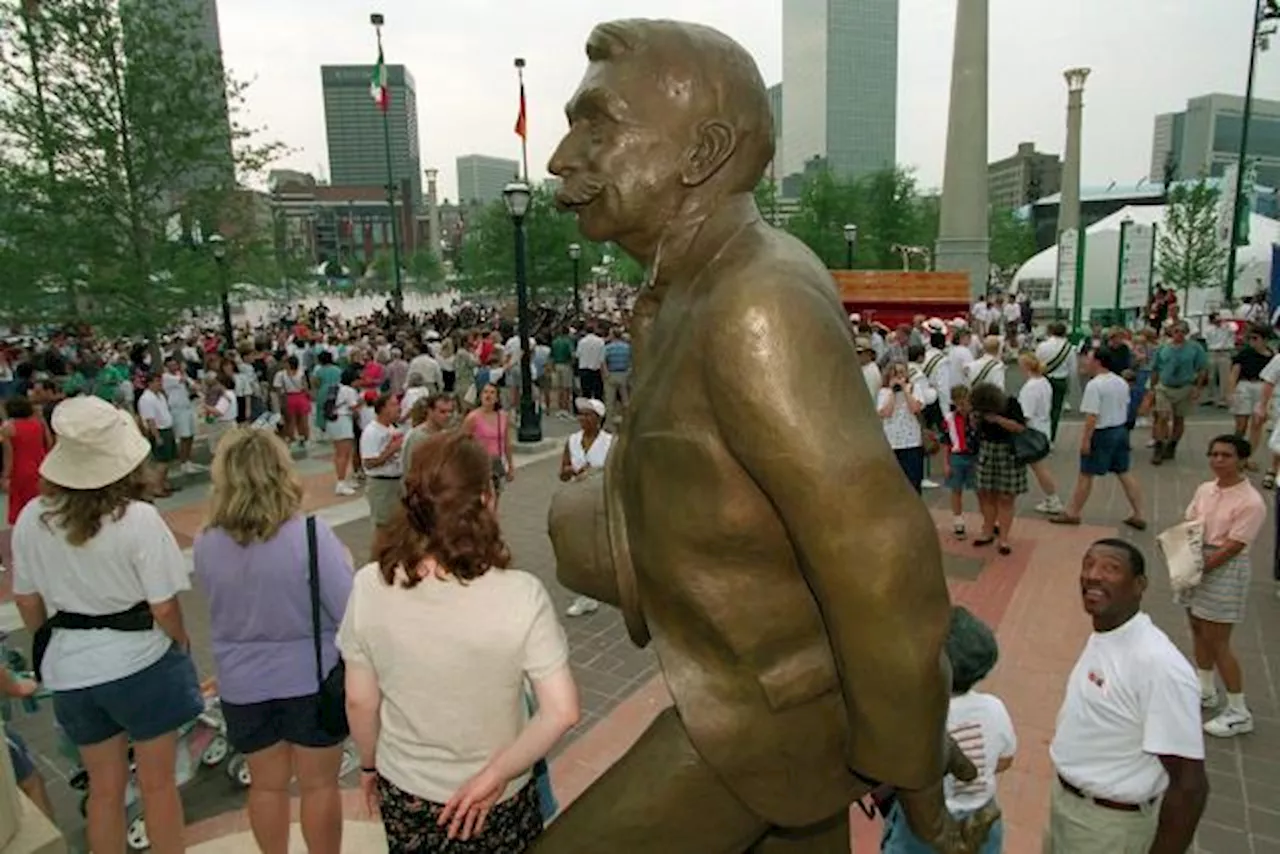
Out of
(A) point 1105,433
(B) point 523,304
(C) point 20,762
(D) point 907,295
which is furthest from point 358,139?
(C) point 20,762

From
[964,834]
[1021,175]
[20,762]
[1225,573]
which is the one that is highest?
[1021,175]

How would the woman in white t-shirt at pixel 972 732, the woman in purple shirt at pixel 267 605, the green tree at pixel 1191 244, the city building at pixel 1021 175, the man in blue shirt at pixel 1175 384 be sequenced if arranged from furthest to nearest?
the city building at pixel 1021 175 → the green tree at pixel 1191 244 → the man in blue shirt at pixel 1175 384 → the woman in purple shirt at pixel 267 605 → the woman in white t-shirt at pixel 972 732

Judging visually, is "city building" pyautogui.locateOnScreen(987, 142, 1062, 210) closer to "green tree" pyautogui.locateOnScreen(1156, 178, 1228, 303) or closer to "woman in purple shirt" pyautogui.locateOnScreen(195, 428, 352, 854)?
"green tree" pyautogui.locateOnScreen(1156, 178, 1228, 303)

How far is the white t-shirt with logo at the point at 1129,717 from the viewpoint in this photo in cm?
258

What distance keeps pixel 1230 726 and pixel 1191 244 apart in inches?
1151

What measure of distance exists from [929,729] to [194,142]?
52.3 feet

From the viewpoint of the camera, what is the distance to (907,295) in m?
22.7

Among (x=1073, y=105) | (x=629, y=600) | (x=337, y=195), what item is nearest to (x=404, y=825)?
(x=629, y=600)

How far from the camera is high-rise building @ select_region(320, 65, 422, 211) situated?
140000 mm

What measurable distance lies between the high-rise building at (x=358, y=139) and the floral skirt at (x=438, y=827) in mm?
137742

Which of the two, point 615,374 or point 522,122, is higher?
point 522,122

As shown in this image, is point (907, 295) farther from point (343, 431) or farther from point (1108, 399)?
point (343, 431)

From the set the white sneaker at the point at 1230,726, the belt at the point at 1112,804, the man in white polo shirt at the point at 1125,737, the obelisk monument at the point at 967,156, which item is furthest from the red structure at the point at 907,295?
the belt at the point at 1112,804

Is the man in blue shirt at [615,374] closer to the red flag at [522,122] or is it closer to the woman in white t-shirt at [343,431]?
the woman in white t-shirt at [343,431]
